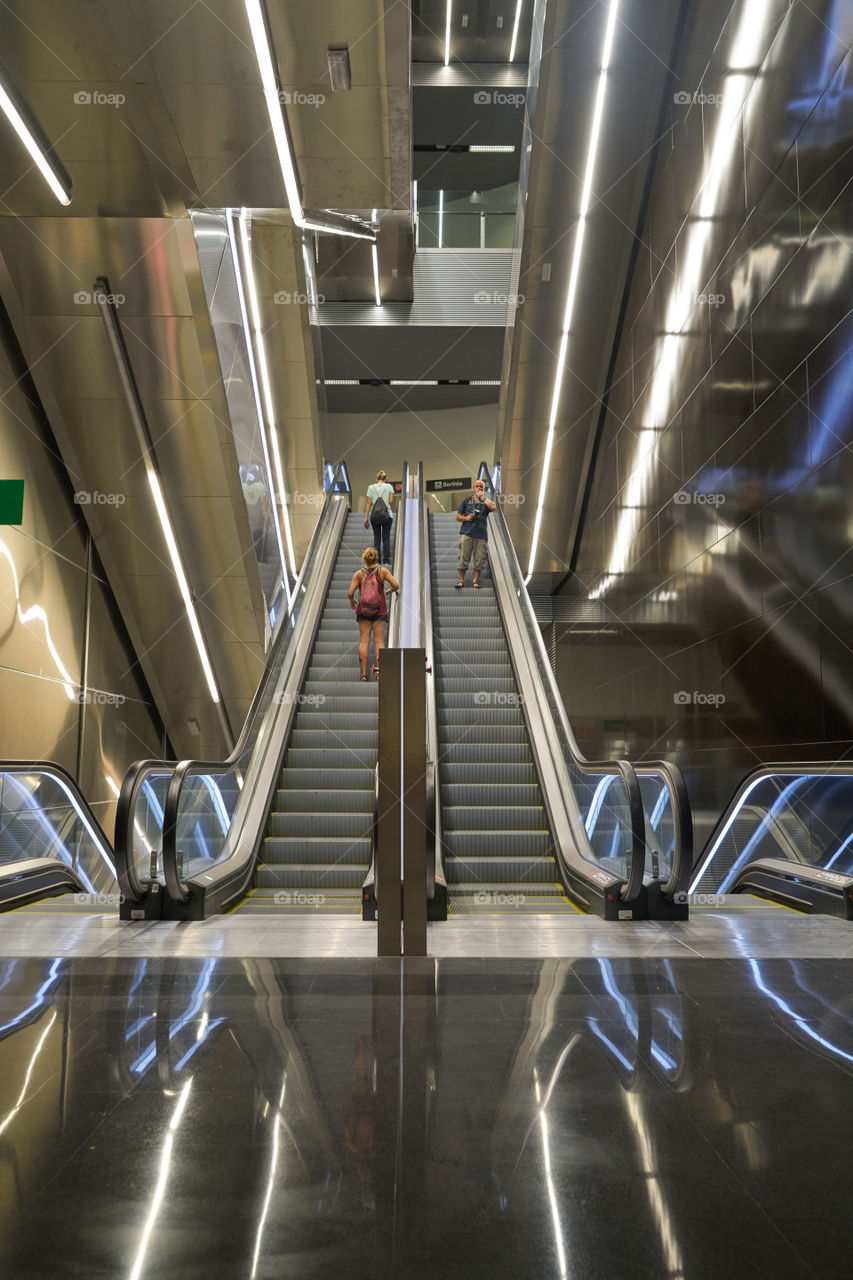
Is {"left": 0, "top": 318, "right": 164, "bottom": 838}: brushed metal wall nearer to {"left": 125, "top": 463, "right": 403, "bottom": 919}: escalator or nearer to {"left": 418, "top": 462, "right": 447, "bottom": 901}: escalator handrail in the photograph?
{"left": 125, "top": 463, "right": 403, "bottom": 919}: escalator

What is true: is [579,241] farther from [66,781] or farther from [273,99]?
[66,781]

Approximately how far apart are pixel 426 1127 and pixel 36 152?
7778 mm

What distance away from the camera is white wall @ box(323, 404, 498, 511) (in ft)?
82.2

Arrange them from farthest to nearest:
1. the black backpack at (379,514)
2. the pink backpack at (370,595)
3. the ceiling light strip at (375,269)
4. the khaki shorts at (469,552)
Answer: the ceiling light strip at (375,269)
the black backpack at (379,514)
the khaki shorts at (469,552)
the pink backpack at (370,595)

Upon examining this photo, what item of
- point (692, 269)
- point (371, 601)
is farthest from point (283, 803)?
point (692, 269)

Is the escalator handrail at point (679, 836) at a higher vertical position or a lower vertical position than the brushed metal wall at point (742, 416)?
lower

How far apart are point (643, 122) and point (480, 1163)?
11236mm

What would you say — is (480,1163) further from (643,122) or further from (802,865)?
(643,122)

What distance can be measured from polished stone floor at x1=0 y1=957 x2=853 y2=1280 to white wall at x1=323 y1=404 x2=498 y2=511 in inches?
872

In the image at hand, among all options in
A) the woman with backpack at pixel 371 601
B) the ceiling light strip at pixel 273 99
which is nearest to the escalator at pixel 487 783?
the woman with backpack at pixel 371 601

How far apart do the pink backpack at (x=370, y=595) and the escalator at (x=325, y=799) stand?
543 millimetres

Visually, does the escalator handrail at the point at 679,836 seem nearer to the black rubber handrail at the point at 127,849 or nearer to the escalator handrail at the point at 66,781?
the black rubber handrail at the point at 127,849

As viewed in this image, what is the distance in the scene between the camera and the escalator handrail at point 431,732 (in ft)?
18.5

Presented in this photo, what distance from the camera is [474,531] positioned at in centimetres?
1185
